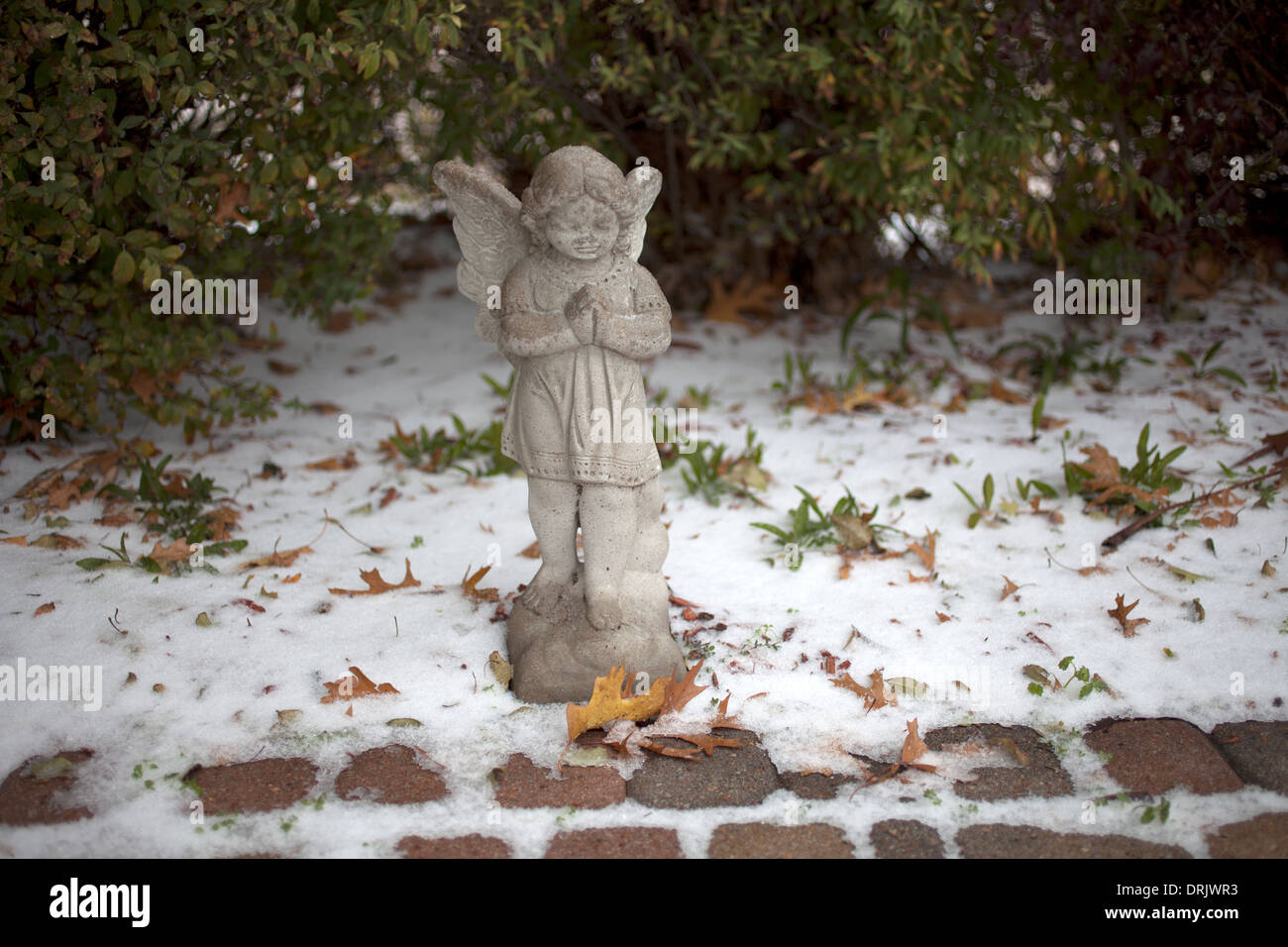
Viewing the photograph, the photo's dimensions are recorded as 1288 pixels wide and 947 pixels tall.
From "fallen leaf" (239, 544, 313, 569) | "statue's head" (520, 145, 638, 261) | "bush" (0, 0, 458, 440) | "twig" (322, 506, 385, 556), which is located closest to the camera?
"statue's head" (520, 145, 638, 261)

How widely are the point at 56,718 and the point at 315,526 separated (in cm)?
130

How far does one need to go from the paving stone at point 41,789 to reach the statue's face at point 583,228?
1.77 meters

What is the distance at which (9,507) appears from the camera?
3.92 m

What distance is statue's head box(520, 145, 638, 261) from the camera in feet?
8.93

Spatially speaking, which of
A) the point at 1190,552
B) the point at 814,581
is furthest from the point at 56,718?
the point at 1190,552

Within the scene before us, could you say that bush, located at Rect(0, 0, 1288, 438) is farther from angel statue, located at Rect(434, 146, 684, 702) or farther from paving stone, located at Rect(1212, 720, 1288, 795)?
paving stone, located at Rect(1212, 720, 1288, 795)

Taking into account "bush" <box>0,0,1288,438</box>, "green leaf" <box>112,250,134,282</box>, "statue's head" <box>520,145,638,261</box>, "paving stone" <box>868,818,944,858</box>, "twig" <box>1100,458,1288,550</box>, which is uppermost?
"bush" <box>0,0,1288,438</box>

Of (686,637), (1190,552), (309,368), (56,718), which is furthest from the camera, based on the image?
(309,368)

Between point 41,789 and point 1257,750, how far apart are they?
119 inches

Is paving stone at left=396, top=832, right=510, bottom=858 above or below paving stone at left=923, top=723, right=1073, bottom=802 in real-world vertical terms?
below

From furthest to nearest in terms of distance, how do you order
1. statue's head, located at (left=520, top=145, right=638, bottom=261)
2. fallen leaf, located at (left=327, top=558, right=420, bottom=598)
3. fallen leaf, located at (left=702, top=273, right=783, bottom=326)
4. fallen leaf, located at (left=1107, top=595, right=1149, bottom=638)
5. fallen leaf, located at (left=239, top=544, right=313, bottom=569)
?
1. fallen leaf, located at (left=702, top=273, right=783, bottom=326)
2. fallen leaf, located at (left=239, top=544, right=313, bottom=569)
3. fallen leaf, located at (left=327, top=558, right=420, bottom=598)
4. fallen leaf, located at (left=1107, top=595, right=1149, bottom=638)
5. statue's head, located at (left=520, top=145, right=638, bottom=261)

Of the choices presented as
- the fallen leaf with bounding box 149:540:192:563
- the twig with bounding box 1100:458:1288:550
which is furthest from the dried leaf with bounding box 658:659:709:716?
the fallen leaf with bounding box 149:540:192:563
